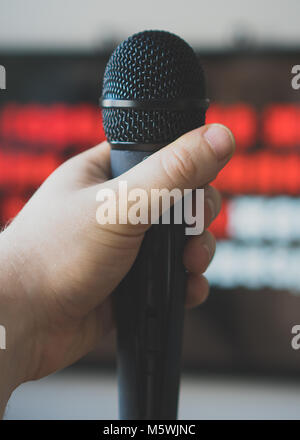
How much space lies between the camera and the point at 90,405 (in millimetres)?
1718

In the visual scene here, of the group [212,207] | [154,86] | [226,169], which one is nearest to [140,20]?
[226,169]

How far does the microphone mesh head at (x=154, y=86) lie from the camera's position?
54cm

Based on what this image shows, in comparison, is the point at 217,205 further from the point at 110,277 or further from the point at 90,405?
the point at 90,405

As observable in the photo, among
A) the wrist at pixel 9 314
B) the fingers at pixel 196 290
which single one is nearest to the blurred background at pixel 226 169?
the fingers at pixel 196 290

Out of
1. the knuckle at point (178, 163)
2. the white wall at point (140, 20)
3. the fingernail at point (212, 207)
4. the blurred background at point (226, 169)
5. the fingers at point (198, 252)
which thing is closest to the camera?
the knuckle at point (178, 163)

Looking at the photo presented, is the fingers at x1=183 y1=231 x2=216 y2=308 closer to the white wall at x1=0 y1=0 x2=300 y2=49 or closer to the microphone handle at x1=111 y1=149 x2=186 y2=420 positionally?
the microphone handle at x1=111 y1=149 x2=186 y2=420

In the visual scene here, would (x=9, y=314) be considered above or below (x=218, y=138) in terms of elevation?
below

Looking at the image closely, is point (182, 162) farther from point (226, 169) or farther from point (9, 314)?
point (226, 169)

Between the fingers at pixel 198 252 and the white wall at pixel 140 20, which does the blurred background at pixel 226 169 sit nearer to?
the white wall at pixel 140 20

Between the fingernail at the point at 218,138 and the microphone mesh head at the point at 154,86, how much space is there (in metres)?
0.03

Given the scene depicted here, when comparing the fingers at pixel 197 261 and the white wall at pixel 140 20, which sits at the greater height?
the white wall at pixel 140 20

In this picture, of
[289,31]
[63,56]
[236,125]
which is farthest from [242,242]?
[63,56]

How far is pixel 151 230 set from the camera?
1.98 ft

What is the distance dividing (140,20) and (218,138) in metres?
1.36
